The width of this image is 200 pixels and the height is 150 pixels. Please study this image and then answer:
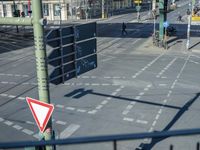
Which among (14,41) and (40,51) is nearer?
(40,51)

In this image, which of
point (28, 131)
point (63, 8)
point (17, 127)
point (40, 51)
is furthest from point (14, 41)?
point (40, 51)

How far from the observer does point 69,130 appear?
56.6ft

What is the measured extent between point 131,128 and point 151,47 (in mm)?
27141

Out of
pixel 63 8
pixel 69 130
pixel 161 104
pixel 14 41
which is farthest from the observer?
pixel 63 8

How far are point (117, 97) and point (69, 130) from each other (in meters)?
6.20

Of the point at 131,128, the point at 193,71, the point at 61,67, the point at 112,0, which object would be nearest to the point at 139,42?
the point at 193,71

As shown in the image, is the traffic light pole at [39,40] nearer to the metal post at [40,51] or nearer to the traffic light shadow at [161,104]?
the metal post at [40,51]

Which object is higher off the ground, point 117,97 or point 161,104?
point 117,97

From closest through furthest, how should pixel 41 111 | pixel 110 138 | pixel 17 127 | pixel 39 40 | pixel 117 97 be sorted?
1. pixel 110 138
2. pixel 39 40
3. pixel 41 111
4. pixel 17 127
5. pixel 117 97

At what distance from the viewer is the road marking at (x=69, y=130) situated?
16.6 meters

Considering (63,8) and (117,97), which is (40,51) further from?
(63,8)

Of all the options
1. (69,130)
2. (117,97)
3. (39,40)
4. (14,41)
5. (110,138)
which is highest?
(39,40)

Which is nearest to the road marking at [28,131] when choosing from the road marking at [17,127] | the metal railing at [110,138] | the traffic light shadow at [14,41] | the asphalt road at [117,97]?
the asphalt road at [117,97]

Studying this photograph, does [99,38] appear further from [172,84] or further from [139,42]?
[172,84]
